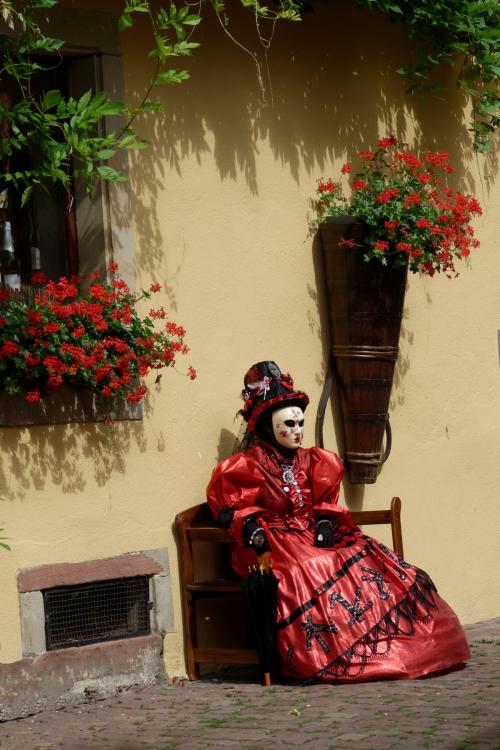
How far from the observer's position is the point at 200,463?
741cm

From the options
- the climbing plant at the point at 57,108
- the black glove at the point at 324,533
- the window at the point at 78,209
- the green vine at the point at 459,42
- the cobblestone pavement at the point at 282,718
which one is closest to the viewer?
the cobblestone pavement at the point at 282,718

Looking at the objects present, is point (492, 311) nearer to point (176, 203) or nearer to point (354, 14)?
point (354, 14)

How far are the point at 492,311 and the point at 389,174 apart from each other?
129cm

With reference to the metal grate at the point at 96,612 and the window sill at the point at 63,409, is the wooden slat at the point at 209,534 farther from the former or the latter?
the window sill at the point at 63,409

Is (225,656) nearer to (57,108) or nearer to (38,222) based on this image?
(38,222)

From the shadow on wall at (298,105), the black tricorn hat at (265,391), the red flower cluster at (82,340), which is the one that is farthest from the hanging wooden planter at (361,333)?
the red flower cluster at (82,340)

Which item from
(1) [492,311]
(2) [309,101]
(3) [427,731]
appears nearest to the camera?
(3) [427,731]

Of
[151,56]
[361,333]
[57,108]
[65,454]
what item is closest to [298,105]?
[151,56]

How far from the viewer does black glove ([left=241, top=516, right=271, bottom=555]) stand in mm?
6809

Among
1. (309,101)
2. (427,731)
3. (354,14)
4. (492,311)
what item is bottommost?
(427,731)

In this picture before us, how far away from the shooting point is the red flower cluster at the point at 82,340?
21.0 feet

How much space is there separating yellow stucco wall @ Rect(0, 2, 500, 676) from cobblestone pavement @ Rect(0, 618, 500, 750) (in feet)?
1.57

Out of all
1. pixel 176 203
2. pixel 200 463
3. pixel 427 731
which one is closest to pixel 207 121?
pixel 176 203

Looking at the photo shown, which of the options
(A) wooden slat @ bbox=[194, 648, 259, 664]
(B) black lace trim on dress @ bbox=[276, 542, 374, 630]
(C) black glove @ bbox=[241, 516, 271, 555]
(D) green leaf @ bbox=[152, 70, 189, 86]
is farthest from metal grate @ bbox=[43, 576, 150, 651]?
(D) green leaf @ bbox=[152, 70, 189, 86]
